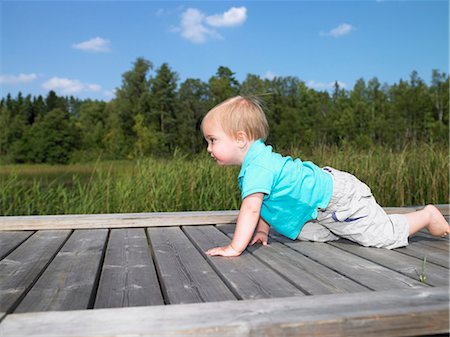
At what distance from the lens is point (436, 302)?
4.43 ft

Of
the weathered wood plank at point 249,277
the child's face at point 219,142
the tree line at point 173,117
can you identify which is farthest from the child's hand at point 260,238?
the tree line at point 173,117

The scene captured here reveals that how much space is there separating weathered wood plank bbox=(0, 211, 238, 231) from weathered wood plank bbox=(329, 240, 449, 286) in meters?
0.89

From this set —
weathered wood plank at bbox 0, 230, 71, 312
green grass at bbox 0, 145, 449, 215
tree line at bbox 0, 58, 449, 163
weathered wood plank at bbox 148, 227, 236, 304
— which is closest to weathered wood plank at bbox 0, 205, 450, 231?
weathered wood plank at bbox 0, 230, 71, 312

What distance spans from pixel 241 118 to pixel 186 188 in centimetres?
250

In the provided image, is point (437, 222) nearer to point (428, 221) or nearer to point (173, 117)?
point (428, 221)

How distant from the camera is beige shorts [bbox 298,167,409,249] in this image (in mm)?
2350

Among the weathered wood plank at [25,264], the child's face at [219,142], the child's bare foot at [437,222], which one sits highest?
the child's face at [219,142]

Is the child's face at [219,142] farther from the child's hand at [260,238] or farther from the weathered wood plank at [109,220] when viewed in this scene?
the weathered wood plank at [109,220]

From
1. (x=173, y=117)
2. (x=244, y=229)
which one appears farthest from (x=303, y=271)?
(x=173, y=117)

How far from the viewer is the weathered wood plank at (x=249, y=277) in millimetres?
1540

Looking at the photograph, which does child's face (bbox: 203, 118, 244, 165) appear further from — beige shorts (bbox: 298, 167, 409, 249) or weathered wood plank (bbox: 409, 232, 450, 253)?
weathered wood plank (bbox: 409, 232, 450, 253)

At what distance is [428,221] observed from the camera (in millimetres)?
2447

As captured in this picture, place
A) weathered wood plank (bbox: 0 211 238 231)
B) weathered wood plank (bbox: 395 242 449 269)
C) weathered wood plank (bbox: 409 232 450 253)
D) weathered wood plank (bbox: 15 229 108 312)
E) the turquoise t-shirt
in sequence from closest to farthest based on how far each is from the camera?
weathered wood plank (bbox: 15 229 108 312) < weathered wood plank (bbox: 395 242 449 269) < the turquoise t-shirt < weathered wood plank (bbox: 409 232 450 253) < weathered wood plank (bbox: 0 211 238 231)

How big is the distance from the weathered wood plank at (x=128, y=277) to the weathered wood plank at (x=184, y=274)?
4 cm
